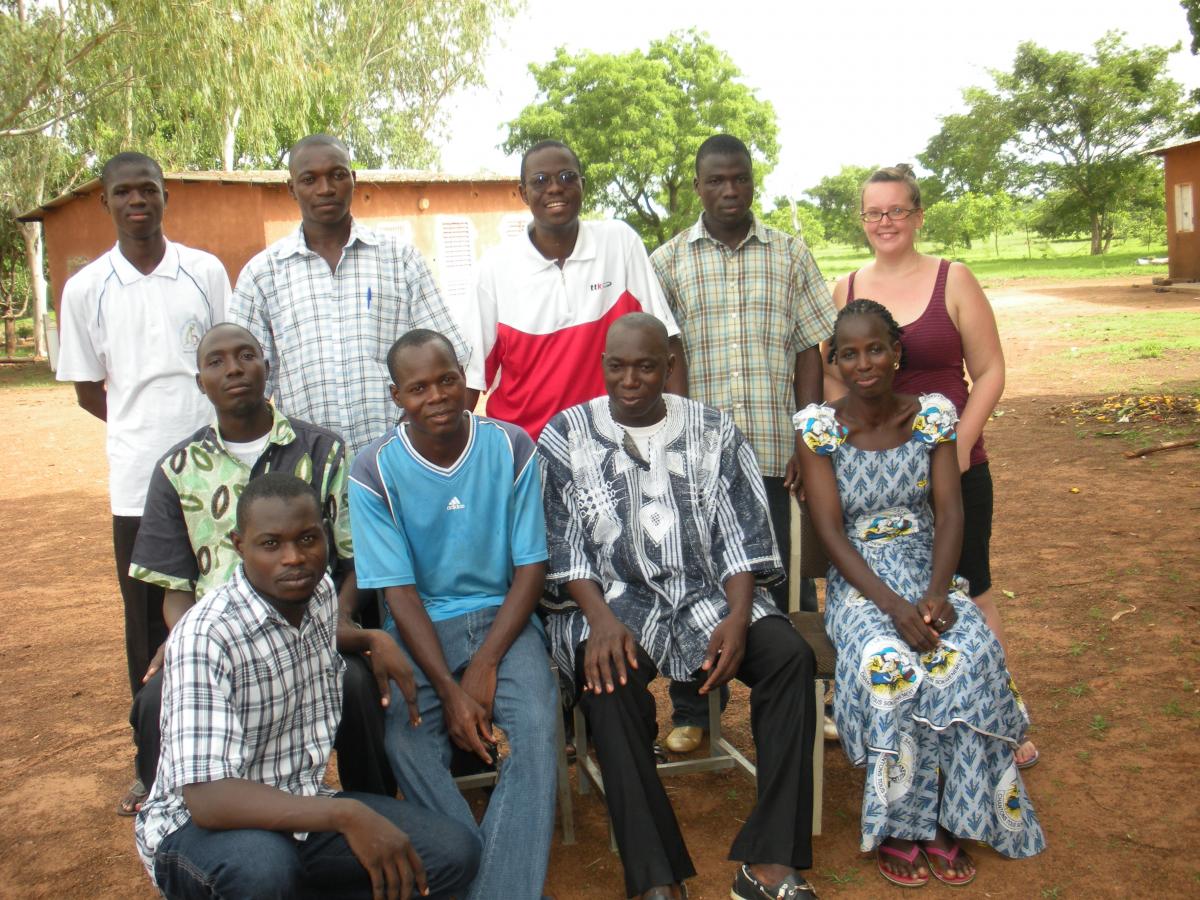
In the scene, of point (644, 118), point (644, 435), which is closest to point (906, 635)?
point (644, 435)

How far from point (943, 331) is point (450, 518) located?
6.07 ft

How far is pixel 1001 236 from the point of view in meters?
48.4

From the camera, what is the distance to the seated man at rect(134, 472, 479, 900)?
246 cm

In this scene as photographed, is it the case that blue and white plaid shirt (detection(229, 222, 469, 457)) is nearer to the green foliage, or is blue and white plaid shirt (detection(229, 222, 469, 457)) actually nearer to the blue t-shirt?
the blue t-shirt

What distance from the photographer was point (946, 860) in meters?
3.15

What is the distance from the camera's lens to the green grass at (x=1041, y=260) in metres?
27.7

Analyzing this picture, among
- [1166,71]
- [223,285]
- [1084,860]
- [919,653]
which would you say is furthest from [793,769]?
[1166,71]

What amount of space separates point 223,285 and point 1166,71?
138ft

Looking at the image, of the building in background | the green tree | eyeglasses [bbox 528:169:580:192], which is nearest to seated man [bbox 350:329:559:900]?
eyeglasses [bbox 528:169:580:192]

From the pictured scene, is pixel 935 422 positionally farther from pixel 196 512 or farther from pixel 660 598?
pixel 196 512

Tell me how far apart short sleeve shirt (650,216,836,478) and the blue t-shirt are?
1007mm

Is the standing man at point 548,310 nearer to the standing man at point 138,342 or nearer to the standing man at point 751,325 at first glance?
the standing man at point 751,325

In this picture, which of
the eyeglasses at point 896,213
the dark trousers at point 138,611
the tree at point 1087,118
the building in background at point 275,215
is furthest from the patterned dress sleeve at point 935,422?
the tree at point 1087,118

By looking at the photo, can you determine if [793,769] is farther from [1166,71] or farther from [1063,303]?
[1166,71]
